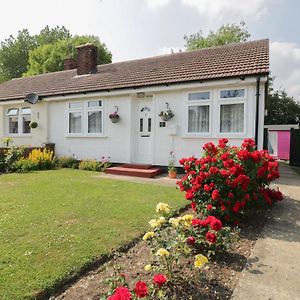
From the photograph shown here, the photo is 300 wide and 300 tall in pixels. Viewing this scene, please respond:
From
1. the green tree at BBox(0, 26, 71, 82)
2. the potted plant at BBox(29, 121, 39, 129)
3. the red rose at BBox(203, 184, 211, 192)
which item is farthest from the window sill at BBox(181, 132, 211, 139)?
the green tree at BBox(0, 26, 71, 82)

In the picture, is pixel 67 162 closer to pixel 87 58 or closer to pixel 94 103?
pixel 94 103

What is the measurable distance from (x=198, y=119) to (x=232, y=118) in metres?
1.25

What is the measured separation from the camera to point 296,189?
8055 mm

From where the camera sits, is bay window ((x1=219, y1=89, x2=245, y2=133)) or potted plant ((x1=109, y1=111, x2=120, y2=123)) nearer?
bay window ((x1=219, y1=89, x2=245, y2=133))

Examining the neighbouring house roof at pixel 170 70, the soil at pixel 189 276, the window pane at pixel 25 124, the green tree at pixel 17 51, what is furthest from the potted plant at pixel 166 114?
the green tree at pixel 17 51

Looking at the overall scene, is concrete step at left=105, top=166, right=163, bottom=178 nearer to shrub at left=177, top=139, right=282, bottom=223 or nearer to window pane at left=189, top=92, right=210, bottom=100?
window pane at left=189, top=92, right=210, bottom=100

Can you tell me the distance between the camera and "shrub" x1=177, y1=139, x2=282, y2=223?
15.4 ft

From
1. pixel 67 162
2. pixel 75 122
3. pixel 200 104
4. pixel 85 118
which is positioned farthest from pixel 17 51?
pixel 200 104

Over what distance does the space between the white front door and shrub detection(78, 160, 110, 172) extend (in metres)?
1.42

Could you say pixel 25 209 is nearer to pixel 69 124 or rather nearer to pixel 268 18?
pixel 69 124

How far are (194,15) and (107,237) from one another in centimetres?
1026

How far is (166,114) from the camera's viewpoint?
10.6 m

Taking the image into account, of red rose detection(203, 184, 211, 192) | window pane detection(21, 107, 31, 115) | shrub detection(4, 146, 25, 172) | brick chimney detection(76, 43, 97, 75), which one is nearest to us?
red rose detection(203, 184, 211, 192)

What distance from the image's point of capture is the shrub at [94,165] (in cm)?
1160
